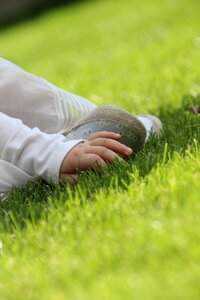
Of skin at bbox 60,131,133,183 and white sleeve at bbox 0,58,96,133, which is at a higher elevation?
A: skin at bbox 60,131,133,183

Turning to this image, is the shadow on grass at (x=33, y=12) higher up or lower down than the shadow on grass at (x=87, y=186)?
lower down

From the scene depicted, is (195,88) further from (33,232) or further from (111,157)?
(33,232)

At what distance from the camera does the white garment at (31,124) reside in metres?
2.36

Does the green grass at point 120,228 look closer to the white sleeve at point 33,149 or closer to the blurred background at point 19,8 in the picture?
the white sleeve at point 33,149

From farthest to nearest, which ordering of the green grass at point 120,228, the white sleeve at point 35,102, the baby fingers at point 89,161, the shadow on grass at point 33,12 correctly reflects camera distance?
the shadow on grass at point 33,12
the white sleeve at point 35,102
the baby fingers at point 89,161
the green grass at point 120,228

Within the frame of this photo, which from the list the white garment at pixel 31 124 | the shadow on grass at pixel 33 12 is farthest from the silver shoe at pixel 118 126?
the shadow on grass at pixel 33 12

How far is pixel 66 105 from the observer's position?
113 inches

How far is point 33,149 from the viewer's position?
238 cm

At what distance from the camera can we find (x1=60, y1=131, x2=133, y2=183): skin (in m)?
2.30

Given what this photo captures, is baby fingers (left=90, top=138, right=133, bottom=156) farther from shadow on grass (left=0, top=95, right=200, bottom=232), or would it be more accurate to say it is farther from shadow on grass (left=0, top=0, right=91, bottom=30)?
shadow on grass (left=0, top=0, right=91, bottom=30)

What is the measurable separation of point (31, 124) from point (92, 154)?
56 cm

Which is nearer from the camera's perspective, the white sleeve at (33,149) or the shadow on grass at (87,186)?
the shadow on grass at (87,186)

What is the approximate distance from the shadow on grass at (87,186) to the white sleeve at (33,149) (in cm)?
7

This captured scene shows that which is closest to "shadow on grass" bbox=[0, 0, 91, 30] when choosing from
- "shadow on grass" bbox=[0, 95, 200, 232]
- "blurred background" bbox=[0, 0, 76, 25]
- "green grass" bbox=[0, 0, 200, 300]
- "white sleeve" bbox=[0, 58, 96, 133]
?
"blurred background" bbox=[0, 0, 76, 25]
